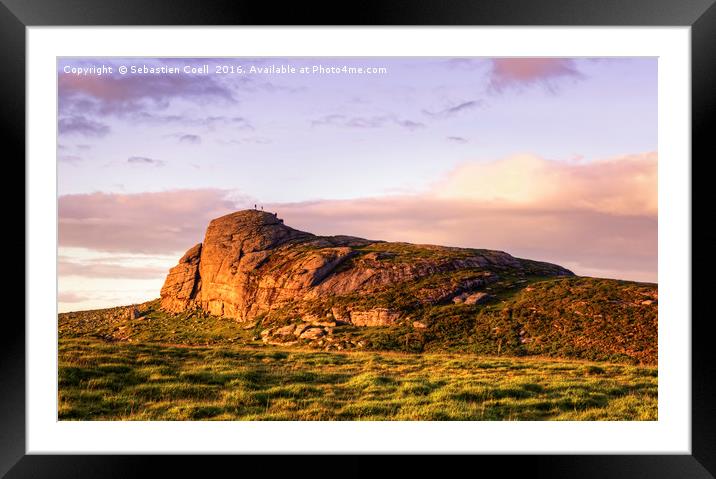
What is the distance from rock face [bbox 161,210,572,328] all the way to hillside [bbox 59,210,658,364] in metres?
0.17

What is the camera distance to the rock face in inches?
2376

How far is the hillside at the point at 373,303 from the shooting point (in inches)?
1768

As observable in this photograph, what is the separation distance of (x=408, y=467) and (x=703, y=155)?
6.38 meters

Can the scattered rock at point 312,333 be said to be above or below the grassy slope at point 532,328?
below

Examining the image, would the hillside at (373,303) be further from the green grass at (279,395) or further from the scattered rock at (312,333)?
the green grass at (279,395)

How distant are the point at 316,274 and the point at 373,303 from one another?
1208 centimetres

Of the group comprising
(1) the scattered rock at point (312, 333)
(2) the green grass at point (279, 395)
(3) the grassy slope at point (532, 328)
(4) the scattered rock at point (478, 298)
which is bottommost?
(1) the scattered rock at point (312, 333)

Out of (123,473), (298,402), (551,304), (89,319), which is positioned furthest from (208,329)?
(123,473)

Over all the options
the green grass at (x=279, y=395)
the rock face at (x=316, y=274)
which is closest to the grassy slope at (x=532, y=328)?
the rock face at (x=316, y=274)

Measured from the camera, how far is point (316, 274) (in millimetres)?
68688

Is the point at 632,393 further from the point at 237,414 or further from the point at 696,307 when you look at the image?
the point at 237,414

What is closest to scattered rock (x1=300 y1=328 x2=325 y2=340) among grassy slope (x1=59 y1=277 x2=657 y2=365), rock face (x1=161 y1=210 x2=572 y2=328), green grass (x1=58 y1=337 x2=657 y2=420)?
grassy slope (x1=59 y1=277 x2=657 y2=365)

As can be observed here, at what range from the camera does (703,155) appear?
764 cm
